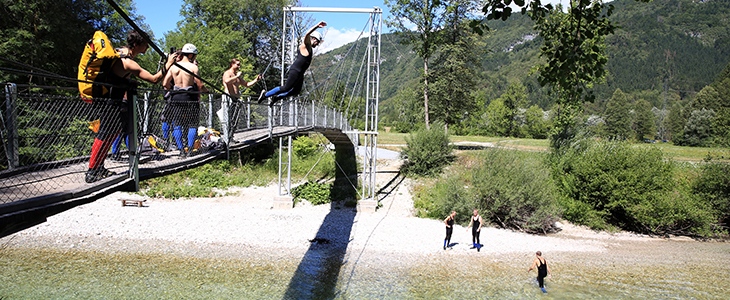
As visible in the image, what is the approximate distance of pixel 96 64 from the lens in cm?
350

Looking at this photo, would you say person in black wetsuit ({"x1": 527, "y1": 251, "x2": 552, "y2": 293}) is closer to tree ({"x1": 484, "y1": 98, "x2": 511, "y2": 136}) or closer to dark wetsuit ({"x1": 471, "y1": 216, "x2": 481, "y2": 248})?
dark wetsuit ({"x1": 471, "y1": 216, "x2": 481, "y2": 248})

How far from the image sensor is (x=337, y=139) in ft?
63.5

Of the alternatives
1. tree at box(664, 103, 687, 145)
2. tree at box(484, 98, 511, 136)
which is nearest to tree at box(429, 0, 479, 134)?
tree at box(484, 98, 511, 136)

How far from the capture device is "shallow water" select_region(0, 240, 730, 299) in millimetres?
9766

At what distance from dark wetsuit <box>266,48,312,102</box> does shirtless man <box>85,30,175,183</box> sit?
175 centimetres

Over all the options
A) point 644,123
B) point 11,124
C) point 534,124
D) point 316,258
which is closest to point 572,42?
point 11,124

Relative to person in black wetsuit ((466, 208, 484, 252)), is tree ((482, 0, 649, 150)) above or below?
above

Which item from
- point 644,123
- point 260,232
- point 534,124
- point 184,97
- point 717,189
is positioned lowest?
point 260,232

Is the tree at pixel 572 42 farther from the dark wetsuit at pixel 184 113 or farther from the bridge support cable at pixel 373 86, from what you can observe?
the bridge support cable at pixel 373 86

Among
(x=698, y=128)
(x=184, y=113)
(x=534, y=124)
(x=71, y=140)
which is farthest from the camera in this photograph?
(x=534, y=124)

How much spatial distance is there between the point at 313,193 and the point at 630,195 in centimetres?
1124

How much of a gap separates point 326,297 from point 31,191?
7060mm

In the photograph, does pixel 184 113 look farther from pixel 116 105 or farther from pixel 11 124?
pixel 11 124

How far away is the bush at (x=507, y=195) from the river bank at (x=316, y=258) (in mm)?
633
